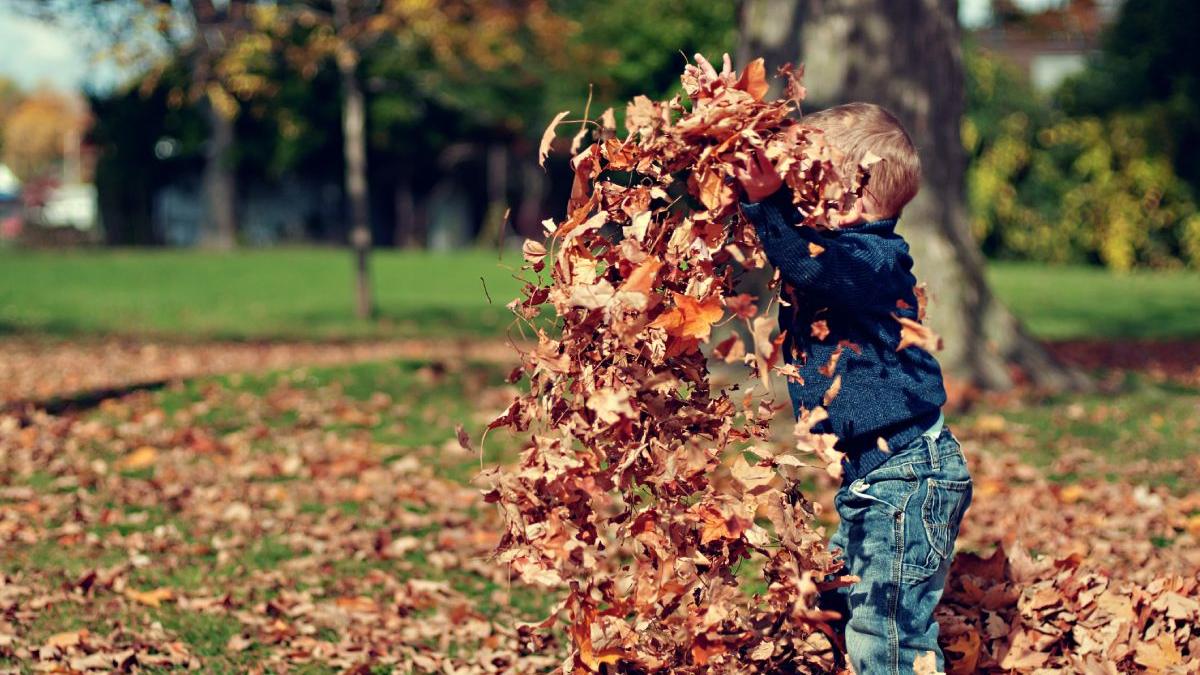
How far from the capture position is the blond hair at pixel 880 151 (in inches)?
119

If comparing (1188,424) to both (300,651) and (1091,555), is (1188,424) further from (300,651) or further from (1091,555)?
(300,651)

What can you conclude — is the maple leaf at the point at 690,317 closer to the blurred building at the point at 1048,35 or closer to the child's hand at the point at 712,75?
the child's hand at the point at 712,75

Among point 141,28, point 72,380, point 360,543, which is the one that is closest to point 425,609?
point 360,543

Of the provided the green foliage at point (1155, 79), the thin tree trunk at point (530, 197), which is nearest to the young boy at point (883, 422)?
the green foliage at point (1155, 79)

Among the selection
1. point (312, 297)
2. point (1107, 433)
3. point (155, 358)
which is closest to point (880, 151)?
point (1107, 433)

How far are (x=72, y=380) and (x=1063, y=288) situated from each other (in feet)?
55.0

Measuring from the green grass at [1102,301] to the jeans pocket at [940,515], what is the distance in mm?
12363

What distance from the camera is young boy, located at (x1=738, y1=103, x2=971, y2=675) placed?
297cm

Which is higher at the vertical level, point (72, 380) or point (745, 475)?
point (745, 475)

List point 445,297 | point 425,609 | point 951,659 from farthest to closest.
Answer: point 445,297 → point 425,609 → point 951,659

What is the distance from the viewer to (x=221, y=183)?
38219mm

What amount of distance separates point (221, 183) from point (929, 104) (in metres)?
32.7

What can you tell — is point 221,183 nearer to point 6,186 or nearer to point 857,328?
point 857,328

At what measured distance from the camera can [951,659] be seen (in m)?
3.49
